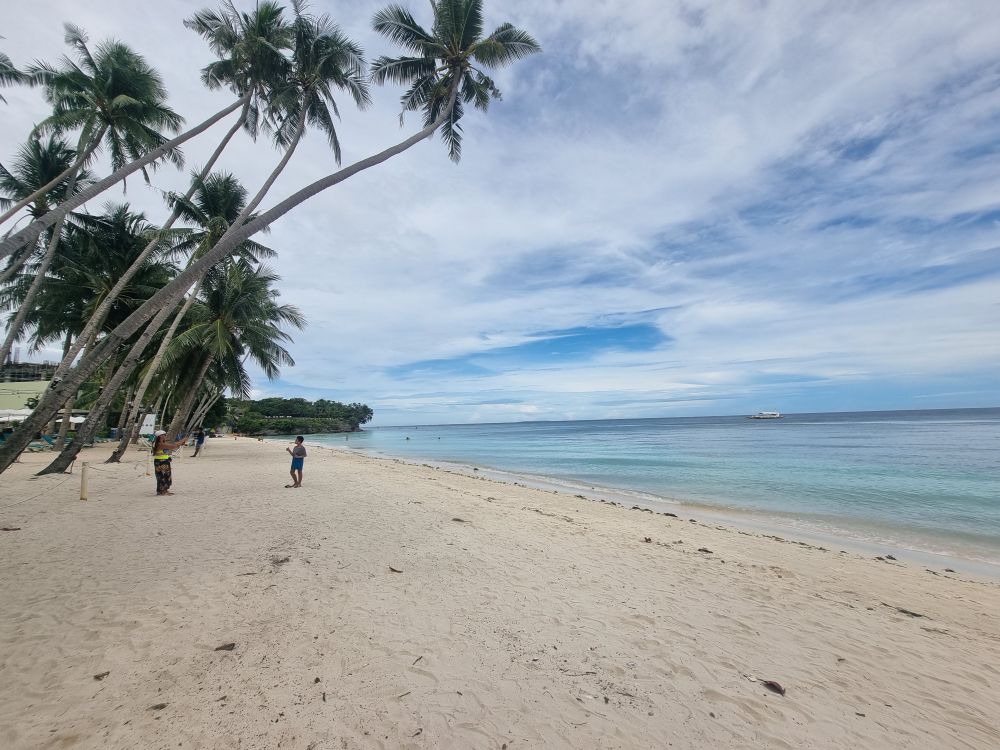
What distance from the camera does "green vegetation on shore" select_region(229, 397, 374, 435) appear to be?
67875mm

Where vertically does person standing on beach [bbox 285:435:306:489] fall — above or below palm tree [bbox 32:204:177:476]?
below

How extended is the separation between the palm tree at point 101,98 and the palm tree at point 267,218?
6.67 meters

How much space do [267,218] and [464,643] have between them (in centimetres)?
775

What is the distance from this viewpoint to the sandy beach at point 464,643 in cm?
267

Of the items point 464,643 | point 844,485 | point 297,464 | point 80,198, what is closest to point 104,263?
point 80,198

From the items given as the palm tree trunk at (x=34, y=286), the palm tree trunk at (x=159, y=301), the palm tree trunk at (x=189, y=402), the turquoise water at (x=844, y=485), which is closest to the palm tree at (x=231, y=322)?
the palm tree trunk at (x=189, y=402)

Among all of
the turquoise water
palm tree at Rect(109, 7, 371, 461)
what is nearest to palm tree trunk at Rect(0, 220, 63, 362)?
palm tree at Rect(109, 7, 371, 461)

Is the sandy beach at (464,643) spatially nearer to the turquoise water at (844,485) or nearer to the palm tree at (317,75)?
the turquoise water at (844,485)

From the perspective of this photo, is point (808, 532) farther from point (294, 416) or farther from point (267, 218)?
point (294, 416)

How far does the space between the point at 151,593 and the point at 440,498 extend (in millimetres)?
6876

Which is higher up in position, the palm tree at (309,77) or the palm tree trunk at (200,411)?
the palm tree at (309,77)

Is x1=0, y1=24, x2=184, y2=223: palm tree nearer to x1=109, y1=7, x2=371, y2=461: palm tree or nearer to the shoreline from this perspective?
x1=109, y1=7, x2=371, y2=461: palm tree

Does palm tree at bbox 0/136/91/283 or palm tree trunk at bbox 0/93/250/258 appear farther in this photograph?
palm tree at bbox 0/136/91/283

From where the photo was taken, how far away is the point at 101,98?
1230 cm
